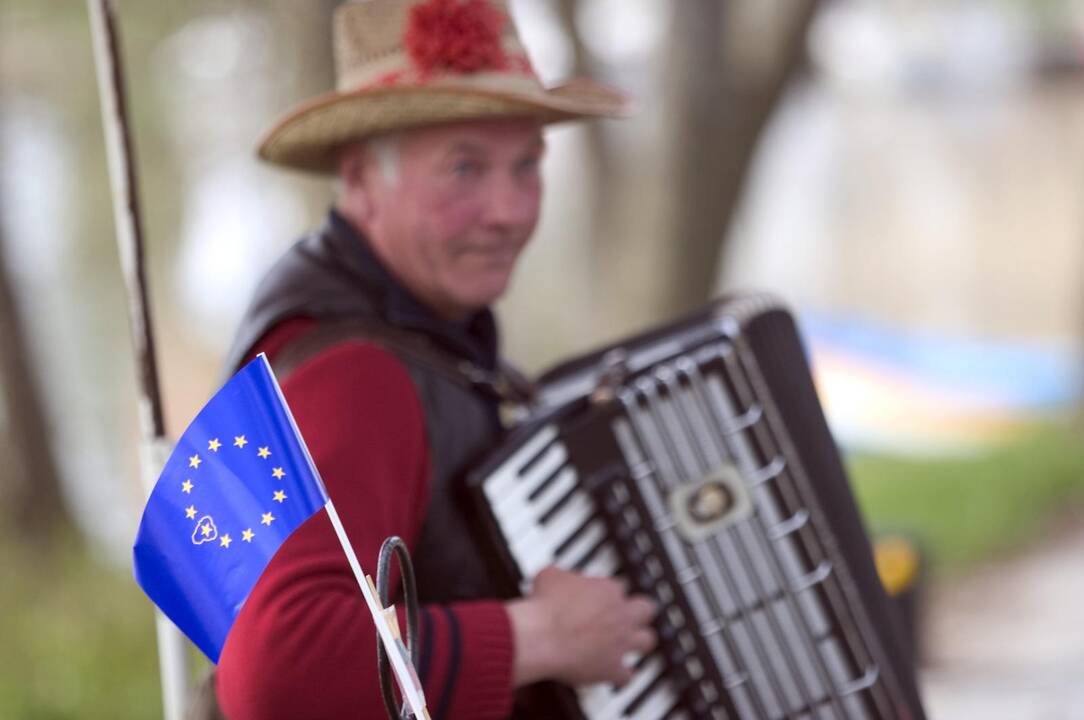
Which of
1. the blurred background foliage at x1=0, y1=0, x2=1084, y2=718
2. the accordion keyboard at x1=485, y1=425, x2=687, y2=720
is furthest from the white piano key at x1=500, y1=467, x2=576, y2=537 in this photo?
the blurred background foliage at x1=0, y1=0, x2=1084, y2=718

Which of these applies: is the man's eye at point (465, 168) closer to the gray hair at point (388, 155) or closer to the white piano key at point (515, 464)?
the gray hair at point (388, 155)

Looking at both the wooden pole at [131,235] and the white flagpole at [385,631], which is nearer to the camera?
the white flagpole at [385,631]

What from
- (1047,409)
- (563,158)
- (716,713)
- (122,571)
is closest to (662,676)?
(716,713)

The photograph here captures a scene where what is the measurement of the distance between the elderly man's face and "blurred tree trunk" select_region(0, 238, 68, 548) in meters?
4.11

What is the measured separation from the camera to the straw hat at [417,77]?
1972 millimetres

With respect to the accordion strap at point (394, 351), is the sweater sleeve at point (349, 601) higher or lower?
lower

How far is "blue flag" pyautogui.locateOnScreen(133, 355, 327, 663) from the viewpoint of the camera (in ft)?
4.59

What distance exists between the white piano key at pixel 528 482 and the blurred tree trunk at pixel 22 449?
422 cm

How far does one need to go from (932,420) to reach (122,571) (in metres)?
7.31

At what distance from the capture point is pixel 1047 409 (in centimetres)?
1015

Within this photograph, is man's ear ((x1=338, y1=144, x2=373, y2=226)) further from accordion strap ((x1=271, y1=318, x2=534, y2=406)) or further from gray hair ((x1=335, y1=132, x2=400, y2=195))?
accordion strap ((x1=271, y1=318, x2=534, y2=406))

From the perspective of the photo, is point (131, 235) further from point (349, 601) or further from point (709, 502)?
point (709, 502)

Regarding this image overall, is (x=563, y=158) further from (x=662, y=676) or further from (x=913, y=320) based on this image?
(x=662, y=676)

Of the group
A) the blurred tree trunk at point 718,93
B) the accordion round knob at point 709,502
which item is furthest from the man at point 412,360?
the blurred tree trunk at point 718,93
